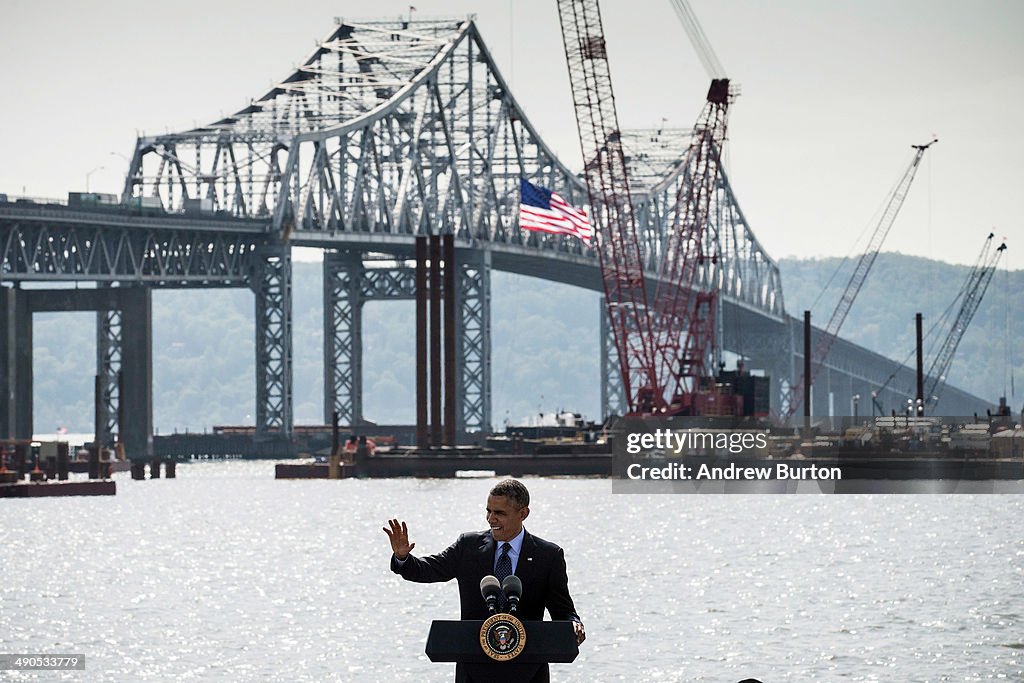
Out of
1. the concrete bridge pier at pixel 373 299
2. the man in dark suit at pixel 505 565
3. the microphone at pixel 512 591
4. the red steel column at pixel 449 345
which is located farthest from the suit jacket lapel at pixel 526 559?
the concrete bridge pier at pixel 373 299

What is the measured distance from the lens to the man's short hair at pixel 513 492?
15.3 metres

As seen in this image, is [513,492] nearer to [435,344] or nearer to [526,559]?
[526,559]

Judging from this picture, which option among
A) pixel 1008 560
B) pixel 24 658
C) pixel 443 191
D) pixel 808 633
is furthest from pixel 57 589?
pixel 443 191

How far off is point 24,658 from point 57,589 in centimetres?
1354

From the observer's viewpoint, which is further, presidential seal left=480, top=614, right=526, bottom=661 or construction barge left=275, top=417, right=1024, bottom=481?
construction barge left=275, top=417, right=1024, bottom=481

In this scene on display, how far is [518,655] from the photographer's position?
1510 cm

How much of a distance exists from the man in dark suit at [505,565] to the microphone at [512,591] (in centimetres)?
25

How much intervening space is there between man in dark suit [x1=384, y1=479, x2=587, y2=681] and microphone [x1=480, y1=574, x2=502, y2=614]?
0.26 metres

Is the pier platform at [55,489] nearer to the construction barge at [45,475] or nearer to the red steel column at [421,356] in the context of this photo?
the construction barge at [45,475]

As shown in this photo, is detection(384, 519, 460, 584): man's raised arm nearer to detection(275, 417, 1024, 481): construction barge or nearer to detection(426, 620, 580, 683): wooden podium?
detection(426, 620, 580, 683): wooden podium

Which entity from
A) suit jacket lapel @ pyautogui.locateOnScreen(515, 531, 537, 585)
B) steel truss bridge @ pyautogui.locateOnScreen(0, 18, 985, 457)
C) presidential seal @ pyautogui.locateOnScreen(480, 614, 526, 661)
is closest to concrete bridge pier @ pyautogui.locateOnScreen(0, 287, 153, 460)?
steel truss bridge @ pyautogui.locateOnScreen(0, 18, 985, 457)

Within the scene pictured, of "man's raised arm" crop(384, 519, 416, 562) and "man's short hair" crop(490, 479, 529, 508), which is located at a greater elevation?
"man's short hair" crop(490, 479, 529, 508)

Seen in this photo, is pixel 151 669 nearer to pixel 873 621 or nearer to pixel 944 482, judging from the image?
pixel 873 621

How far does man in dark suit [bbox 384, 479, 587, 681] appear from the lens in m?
15.5
